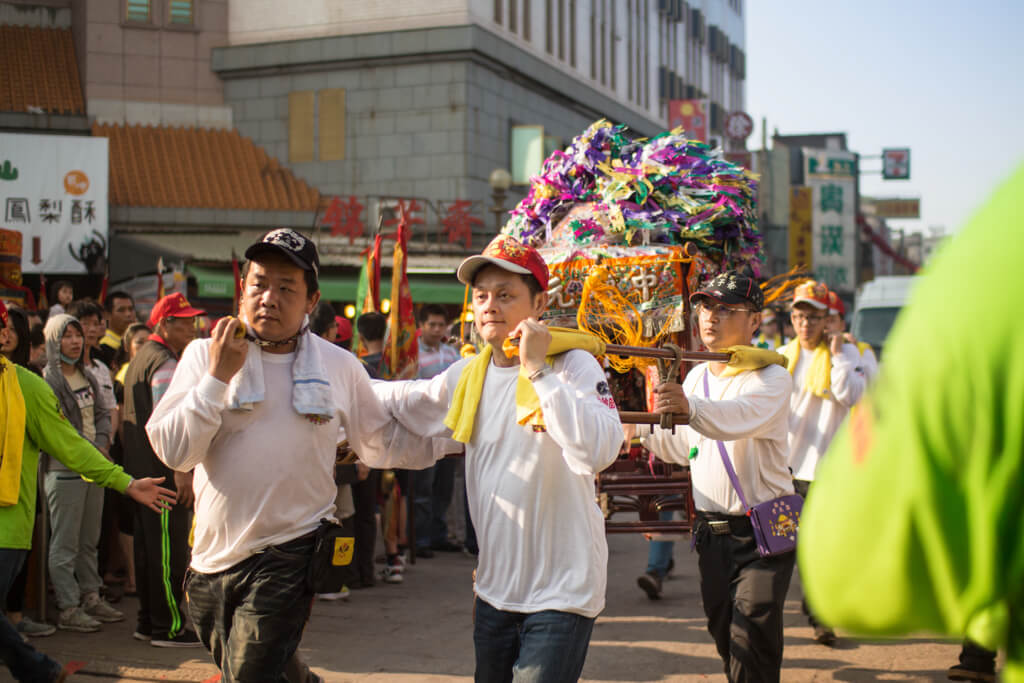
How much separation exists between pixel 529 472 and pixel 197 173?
74.3 ft

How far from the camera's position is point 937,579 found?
48.8 inches

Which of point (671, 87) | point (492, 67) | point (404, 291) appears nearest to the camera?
point (404, 291)

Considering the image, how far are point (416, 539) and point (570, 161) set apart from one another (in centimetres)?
523

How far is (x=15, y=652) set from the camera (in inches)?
199

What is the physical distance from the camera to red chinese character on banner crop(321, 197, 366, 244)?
864 inches

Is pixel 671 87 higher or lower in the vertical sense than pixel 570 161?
higher

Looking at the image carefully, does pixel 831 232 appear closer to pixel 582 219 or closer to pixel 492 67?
pixel 492 67

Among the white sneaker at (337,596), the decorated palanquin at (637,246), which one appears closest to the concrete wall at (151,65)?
the white sneaker at (337,596)

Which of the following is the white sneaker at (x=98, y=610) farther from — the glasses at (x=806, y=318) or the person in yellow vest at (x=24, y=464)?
the glasses at (x=806, y=318)

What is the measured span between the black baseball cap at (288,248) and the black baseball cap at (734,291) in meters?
2.06

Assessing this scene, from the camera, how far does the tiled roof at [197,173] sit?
2364cm


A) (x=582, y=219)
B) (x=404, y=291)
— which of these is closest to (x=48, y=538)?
(x=404, y=291)

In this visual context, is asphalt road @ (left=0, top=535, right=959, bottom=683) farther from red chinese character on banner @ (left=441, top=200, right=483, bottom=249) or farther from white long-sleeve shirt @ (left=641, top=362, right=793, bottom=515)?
red chinese character on banner @ (left=441, top=200, right=483, bottom=249)

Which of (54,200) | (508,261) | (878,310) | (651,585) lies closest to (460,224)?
(54,200)
